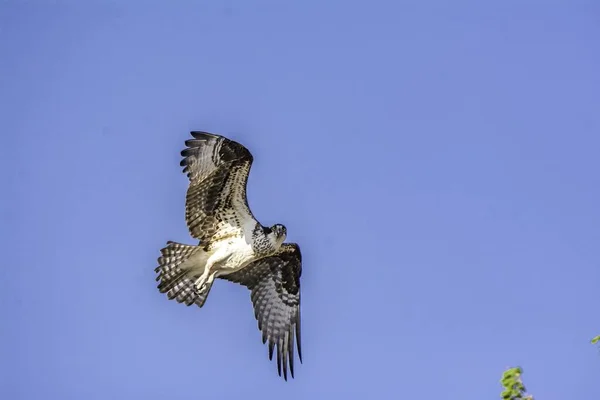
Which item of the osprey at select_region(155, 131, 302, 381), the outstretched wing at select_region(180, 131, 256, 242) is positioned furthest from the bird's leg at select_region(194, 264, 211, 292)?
the outstretched wing at select_region(180, 131, 256, 242)

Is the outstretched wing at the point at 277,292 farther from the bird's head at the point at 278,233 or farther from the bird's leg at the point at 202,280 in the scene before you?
the bird's leg at the point at 202,280

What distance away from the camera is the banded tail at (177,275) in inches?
494

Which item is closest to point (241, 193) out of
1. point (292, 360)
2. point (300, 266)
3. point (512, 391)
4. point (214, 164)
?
point (214, 164)

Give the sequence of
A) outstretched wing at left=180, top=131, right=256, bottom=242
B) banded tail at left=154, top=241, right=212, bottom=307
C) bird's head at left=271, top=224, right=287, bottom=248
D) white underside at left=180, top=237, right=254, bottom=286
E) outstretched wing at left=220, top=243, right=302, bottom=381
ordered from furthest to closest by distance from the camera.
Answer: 1. outstretched wing at left=220, top=243, right=302, bottom=381
2. banded tail at left=154, top=241, right=212, bottom=307
3. white underside at left=180, top=237, right=254, bottom=286
4. bird's head at left=271, top=224, right=287, bottom=248
5. outstretched wing at left=180, top=131, right=256, bottom=242

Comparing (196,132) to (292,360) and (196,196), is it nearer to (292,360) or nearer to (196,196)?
(196,196)

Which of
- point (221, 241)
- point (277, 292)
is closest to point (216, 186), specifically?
point (221, 241)

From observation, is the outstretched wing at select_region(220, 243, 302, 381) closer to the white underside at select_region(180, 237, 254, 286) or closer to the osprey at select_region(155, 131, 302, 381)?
the osprey at select_region(155, 131, 302, 381)

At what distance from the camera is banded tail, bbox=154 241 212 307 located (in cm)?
1254

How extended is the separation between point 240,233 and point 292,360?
195cm

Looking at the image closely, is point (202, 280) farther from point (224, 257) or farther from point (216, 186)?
point (216, 186)

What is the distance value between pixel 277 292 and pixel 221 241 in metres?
1.37

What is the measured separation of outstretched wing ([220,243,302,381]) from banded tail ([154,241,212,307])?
0.66 m

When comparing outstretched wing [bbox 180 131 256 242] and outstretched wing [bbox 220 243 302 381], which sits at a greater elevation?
outstretched wing [bbox 180 131 256 242]

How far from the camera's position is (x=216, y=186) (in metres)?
12.1
